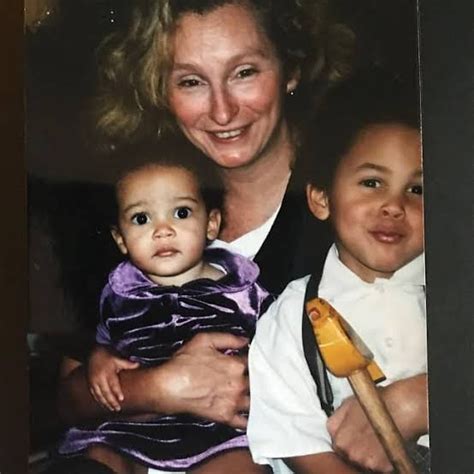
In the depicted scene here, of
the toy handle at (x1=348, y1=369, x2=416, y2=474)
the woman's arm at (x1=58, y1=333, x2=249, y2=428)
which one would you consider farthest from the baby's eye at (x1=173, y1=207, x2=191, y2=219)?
the toy handle at (x1=348, y1=369, x2=416, y2=474)

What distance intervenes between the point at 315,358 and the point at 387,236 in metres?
0.13

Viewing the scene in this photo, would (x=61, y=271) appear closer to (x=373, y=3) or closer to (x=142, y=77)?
(x=142, y=77)

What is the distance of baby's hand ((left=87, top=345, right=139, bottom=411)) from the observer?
674 mm

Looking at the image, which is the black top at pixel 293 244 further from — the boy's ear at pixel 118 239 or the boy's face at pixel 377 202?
the boy's ear at pixel 118 239

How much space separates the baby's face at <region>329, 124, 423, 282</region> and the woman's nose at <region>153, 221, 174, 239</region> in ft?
0.49

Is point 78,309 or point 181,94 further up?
point 181,94

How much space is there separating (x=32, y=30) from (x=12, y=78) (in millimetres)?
51

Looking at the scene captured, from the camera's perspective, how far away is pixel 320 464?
0.65m

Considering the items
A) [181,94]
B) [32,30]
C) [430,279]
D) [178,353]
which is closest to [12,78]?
[32,30]

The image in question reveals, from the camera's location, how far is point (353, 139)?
2.18ft

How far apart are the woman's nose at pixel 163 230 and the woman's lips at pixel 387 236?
184mm

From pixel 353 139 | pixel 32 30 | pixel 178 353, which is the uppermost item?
pixel 32 30

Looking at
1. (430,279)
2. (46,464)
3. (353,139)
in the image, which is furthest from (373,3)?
(46,464)

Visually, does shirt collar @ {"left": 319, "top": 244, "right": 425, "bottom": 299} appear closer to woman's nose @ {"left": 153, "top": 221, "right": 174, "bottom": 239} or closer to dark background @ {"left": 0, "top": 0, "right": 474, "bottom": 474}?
dark background @ {"left": 0, "top": 0, "right": 474, "bottom": 474}
